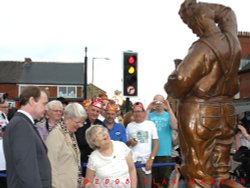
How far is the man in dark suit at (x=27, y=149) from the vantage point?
144 inches

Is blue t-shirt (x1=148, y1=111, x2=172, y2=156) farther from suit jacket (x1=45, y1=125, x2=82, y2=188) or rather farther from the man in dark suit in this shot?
the man in dark suit

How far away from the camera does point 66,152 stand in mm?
4758

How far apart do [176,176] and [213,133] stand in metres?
1.17

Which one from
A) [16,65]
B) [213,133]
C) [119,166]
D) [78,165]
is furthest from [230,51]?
[16,65]

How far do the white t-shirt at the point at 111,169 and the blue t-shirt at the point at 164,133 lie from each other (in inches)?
103

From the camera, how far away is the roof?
178ft

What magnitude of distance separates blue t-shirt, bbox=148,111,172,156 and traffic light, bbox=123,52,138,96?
1.48 m

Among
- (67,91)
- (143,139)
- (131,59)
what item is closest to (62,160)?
(143,139)

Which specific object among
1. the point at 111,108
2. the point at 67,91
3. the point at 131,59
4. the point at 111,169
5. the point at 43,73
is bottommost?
the point at 111,169

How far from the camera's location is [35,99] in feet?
13.0

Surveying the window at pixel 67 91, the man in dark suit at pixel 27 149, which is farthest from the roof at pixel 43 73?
the man in dark suit at pixel 27 149

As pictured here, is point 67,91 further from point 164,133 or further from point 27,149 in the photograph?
point 27,149

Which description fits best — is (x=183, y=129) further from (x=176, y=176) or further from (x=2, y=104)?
(x=2, y=104)

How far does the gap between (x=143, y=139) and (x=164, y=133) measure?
1.75ft
